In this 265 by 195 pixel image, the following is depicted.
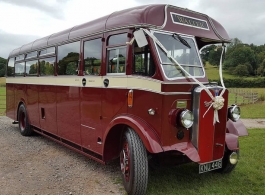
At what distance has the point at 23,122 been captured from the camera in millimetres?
9734

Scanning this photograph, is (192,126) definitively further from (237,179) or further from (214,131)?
(237,179)

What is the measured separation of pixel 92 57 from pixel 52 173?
243cm

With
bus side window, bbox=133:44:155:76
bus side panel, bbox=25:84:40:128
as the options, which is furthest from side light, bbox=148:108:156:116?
bus side panel, bbox=25:84:40:128

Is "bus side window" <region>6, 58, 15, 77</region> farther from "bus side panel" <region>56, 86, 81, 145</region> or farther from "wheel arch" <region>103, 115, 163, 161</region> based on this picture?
"wheel arch" <region>103, 115, 163, 161</region>

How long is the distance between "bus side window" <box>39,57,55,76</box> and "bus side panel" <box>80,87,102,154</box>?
1854 mm

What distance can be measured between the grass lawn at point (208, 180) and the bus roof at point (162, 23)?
A: 2496mm

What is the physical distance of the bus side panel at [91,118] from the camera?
554 cm

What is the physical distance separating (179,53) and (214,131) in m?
1.40

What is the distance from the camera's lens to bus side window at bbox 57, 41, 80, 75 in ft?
20.6

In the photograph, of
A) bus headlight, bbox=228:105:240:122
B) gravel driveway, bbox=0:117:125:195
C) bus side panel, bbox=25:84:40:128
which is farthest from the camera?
bus side panel, bbox=25:84:40:128

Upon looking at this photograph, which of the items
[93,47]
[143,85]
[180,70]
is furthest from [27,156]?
[180,70]

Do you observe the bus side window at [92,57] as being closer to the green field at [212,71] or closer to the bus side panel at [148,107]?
the bus side panel at [148,107]

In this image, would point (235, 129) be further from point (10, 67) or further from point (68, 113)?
Result: point (10, 67)

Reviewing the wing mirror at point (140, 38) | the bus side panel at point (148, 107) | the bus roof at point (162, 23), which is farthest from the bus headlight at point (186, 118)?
the bus roof at point (162, 23)
